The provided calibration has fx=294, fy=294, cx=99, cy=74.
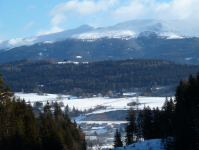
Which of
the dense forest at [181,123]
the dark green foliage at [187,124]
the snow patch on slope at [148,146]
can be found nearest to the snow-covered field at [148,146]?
the snow patch on slope at [148,146]

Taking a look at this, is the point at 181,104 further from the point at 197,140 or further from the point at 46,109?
the point at 46,109

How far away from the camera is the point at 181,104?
37.1 metres

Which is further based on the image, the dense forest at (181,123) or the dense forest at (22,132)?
the dense forest at (22,132)

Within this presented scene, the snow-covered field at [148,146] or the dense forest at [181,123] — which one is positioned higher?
the dense forest at [181,123]

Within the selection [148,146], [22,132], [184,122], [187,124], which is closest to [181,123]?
[184,122]

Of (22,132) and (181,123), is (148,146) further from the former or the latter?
(22,132)

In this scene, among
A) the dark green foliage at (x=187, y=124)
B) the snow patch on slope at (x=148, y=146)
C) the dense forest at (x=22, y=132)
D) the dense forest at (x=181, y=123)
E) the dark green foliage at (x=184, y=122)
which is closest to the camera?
the dark green foliage at (x=187, y=124)

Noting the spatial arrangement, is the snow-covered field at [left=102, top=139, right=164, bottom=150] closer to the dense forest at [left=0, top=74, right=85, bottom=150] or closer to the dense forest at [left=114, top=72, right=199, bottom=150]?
the dense forest at [left=114, top=72, right=199, bottom=150]

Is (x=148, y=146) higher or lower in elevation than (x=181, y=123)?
lower

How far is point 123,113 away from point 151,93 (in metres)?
78.2

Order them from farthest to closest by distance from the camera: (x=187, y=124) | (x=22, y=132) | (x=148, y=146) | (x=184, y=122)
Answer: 1. (x=148, y=146)
2. (x=22, y=132)
3. (x=184, y=122)
4. (x=187, y=124)

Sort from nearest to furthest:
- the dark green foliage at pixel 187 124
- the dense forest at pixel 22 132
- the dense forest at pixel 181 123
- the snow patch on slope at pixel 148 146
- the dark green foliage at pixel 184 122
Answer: the dark green foliage at pixel 187 124, the dark green foliage at pixel 184 122, the dense forest at pixel 181 123, the dense forest at pixel 22 132, the snow patch on slope at pixel 148 146

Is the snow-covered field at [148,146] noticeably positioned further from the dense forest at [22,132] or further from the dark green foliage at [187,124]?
the dense forest at [22,132]

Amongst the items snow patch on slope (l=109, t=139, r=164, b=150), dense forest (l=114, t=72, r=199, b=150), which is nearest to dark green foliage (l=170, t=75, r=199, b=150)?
dense forest (l=114, t=72, r=199, b=150)
